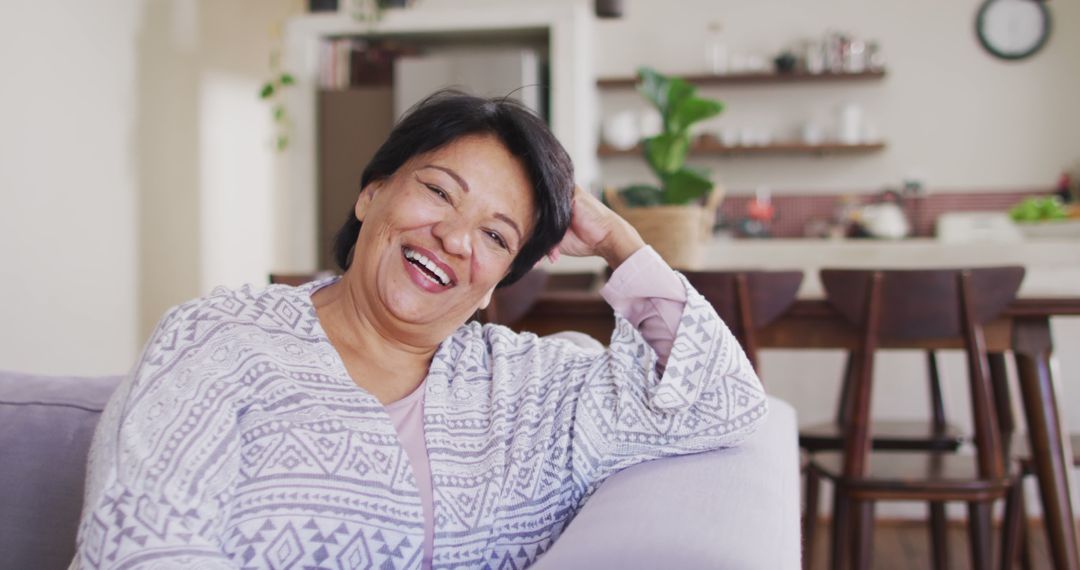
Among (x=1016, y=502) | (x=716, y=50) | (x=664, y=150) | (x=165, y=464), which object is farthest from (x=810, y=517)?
(x=716, y=50)

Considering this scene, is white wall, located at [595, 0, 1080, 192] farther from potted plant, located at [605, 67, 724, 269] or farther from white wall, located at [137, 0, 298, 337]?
potted plant, located at [605, 67, 724, 269]

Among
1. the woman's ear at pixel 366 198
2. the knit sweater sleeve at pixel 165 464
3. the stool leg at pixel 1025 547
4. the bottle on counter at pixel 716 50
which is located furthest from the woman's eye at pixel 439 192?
the bottle on counter at pixel 716 50

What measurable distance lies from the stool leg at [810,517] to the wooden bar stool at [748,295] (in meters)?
0.48

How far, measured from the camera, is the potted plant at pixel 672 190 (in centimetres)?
276

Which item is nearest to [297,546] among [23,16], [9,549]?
[9,549]

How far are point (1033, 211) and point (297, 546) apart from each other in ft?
16.1

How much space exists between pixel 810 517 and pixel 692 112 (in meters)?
1.19

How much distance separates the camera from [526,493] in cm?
134

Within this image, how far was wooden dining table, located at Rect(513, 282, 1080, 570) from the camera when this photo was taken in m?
2.59

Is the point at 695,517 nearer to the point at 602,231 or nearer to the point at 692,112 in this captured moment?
the point at 602,231

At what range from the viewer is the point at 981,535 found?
8.39 ft

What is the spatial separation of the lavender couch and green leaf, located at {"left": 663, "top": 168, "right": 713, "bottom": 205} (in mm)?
1135

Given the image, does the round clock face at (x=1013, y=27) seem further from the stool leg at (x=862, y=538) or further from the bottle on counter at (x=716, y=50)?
the stool leg at (x=862, y=538)

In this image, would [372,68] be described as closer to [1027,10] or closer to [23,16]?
[23,16]
